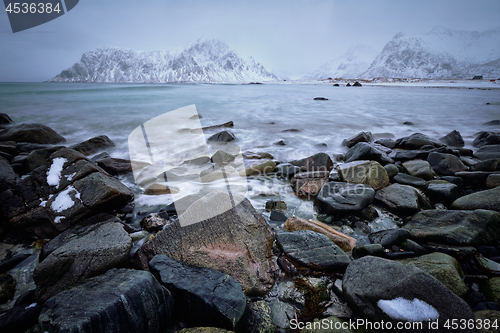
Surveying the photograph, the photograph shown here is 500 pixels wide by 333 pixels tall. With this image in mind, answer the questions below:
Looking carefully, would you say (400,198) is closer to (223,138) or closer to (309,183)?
(309,183)

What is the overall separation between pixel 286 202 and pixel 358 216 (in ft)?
3.22

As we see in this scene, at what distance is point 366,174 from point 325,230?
1.59 meters

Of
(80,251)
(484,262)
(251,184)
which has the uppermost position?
(80,251)

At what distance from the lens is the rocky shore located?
140cm

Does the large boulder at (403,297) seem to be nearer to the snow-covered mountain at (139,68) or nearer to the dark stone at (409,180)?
the dark stone at (409,180)

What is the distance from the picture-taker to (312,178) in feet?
12.1

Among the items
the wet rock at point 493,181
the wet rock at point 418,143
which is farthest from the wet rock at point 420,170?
the wet rock at point 418,143

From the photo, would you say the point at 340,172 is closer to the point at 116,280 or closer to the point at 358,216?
the point at 358,216

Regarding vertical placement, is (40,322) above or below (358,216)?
above

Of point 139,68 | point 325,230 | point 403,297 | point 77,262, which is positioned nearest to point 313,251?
point 325,230

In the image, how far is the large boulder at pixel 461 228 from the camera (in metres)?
2.14

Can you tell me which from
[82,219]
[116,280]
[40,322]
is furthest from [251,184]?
[40,322]

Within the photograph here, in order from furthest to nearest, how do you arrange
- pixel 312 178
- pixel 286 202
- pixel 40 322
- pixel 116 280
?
pixel 312 178 < pixel 286 202 < pixel 116 280 < pixel 40 322

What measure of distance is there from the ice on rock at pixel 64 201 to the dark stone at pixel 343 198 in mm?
3048
